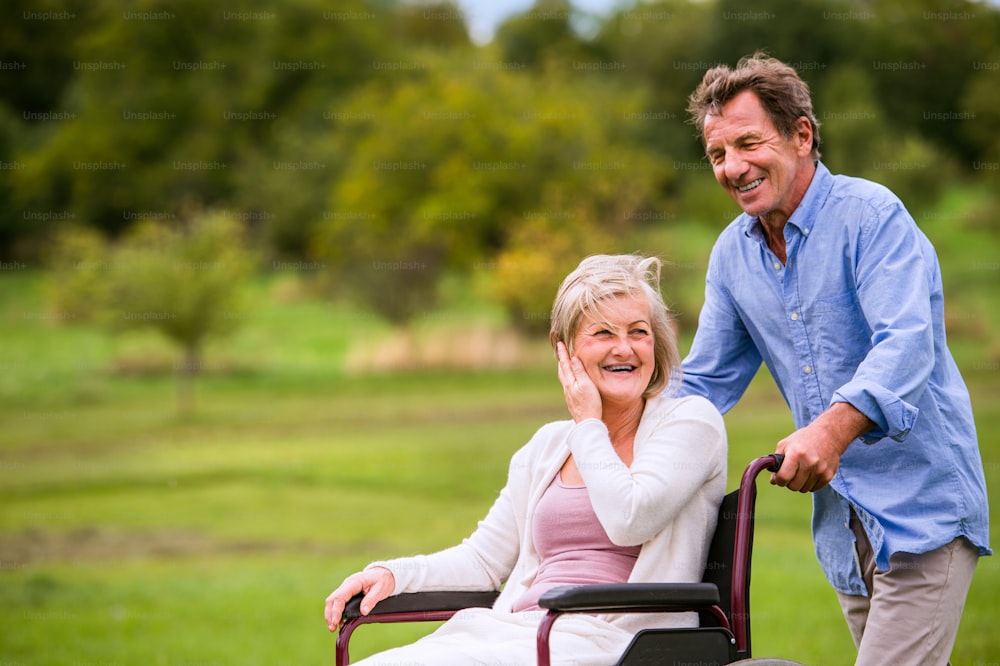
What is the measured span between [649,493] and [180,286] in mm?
16870

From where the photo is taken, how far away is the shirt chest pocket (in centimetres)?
267

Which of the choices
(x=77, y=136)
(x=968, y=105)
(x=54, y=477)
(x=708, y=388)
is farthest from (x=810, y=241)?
(x=77, y=136)

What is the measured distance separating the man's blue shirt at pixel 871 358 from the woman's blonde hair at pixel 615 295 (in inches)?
11.2

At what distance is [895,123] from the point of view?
30250 mm

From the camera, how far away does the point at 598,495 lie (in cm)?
246

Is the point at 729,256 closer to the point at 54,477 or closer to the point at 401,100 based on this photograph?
the point at 54,477

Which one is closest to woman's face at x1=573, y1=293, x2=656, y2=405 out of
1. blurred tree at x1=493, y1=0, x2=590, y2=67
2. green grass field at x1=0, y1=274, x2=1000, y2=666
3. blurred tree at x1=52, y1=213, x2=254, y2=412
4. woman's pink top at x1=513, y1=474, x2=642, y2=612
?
woman's pink top at x1=513, y1=474, x2=642, y2=612

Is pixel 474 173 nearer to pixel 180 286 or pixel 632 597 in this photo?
pixel 180 286

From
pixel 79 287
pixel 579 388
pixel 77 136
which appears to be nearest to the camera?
pixel 579 388

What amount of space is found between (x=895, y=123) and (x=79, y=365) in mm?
A: 20544

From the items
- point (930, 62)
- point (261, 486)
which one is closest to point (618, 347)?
point (261, 486)

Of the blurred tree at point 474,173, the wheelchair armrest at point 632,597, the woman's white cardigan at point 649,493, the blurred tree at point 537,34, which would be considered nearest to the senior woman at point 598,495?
the woman's white cardigan at point 649,493

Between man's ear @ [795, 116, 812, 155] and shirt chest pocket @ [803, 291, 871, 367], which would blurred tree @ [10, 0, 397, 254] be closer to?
man's ear @ [795, 116, 812, 155]

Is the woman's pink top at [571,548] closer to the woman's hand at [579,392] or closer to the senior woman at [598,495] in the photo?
the senior woman at [598,495]
